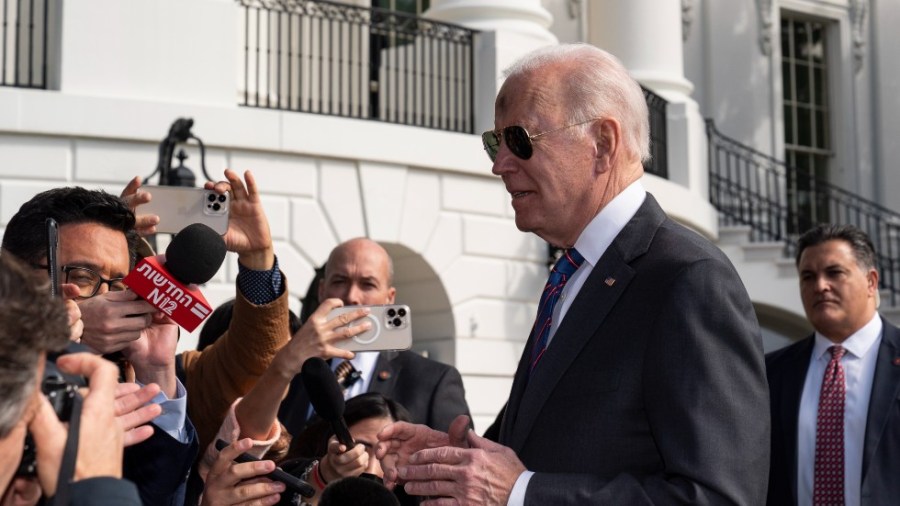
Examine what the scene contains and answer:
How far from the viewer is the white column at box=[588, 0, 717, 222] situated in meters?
16.5

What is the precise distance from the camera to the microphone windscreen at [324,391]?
3348 mm

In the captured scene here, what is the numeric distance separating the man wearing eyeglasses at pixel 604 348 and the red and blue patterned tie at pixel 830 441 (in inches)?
103

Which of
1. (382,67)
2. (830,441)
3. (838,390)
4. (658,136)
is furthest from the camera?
(658,136)

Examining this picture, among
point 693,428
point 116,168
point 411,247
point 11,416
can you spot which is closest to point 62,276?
point 11,416

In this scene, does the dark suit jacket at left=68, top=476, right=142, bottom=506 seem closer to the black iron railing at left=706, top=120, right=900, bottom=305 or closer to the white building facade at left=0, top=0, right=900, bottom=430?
the white building facade at left=0, top=0, right=900, bottom=430

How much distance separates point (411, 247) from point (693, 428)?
34.3 ft

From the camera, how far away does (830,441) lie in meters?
5.86

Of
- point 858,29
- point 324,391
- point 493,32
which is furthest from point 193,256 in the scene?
point 858,29

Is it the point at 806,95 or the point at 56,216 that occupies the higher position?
the point at 806,95

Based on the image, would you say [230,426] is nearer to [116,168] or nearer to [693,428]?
[693,428]

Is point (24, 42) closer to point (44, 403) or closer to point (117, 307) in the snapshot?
point (117, 307)

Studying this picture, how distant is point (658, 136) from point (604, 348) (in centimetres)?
1331

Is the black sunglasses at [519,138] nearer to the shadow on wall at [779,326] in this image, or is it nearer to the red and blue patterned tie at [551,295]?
the red and blue patterned tie at [551,295]

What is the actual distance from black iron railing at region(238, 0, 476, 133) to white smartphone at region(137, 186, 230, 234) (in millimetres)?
9429
